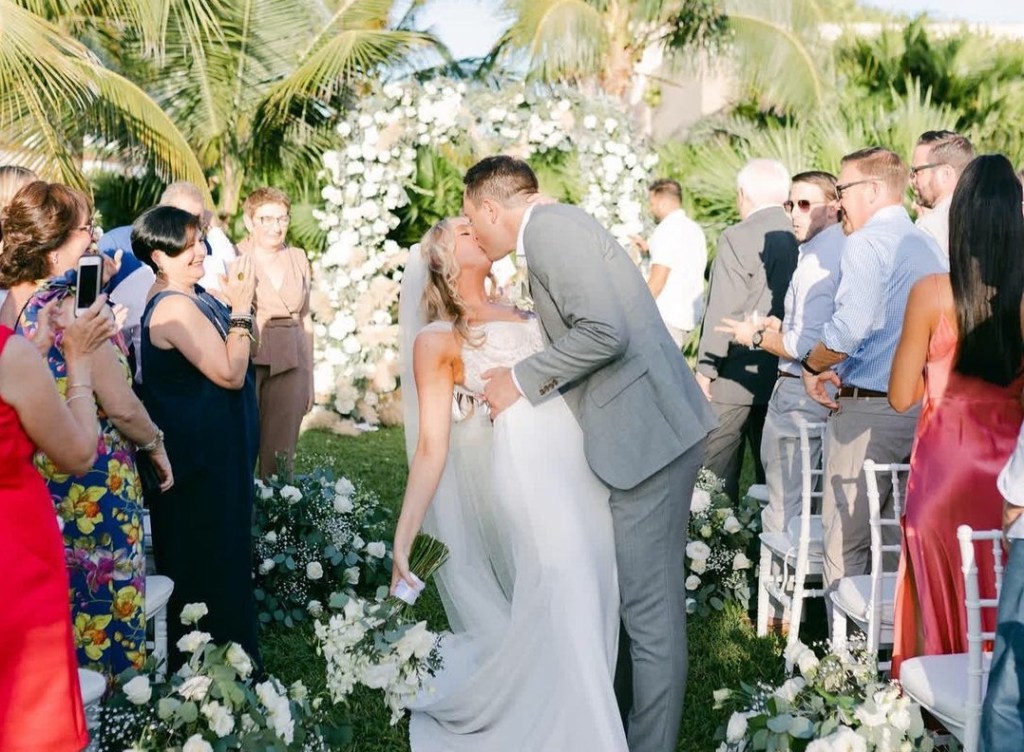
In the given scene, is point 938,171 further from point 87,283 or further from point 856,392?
point 87,283

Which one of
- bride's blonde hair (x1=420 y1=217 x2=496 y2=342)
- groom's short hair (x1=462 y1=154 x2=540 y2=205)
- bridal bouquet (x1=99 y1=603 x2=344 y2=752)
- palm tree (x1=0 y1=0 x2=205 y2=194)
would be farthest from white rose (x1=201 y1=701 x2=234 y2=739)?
palm tree (x1=0 y1=0 x2=205 y2=194)

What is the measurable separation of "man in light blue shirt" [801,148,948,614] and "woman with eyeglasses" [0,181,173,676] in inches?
104

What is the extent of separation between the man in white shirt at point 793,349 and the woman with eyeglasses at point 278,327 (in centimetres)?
281

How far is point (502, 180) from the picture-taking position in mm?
3715

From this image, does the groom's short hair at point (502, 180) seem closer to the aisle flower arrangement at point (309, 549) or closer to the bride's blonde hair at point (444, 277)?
the bride's blonde hair at point (444, 277)

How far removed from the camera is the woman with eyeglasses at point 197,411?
4367 mm

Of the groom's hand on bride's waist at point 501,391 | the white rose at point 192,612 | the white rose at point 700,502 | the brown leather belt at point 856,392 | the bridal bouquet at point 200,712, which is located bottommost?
the white rose at point 700,502

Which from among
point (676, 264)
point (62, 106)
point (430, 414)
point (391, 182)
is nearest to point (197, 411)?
point (430, 414)

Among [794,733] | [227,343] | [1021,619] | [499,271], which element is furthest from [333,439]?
[1021,619]

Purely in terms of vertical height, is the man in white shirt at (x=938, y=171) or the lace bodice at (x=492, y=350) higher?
the man in white shirt at (x=938, y=171)

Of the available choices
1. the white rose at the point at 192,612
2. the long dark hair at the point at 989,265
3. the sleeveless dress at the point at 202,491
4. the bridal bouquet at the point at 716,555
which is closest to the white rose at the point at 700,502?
the bridal bouquet at the point at 716,555

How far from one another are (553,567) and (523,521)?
0.18 m

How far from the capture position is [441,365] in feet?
12.7

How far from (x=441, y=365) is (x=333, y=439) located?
288 inches
